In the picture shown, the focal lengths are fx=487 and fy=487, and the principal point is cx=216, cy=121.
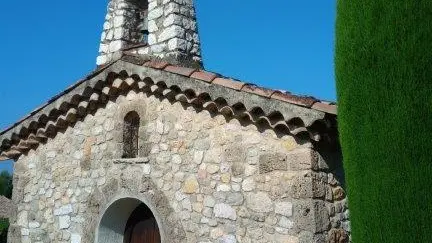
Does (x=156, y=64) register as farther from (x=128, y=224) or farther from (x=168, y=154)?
(x=128, y=224)

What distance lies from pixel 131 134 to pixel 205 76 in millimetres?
1681

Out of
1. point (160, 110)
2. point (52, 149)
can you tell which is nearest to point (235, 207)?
point (160, 110)

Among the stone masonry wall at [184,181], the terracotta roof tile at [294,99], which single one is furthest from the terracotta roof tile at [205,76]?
the terracotta roof tile at [294,99]

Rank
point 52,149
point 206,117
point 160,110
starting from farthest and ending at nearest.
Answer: point 52,149, point 160,110, point 206,117

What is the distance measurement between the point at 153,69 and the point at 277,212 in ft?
7.11

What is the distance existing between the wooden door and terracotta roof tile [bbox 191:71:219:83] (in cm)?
213

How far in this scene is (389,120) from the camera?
3.12 metres

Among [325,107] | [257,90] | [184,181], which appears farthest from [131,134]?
[325,107]

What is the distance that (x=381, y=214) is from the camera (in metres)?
3.14

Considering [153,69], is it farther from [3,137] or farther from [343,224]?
[3,137]

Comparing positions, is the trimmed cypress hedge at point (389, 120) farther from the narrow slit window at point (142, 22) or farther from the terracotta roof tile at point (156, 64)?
the narrow slit window at point (142, 22)

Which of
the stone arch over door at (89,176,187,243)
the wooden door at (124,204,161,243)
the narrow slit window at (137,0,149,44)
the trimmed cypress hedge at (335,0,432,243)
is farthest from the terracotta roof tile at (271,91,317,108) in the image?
the narrow slit window at (137,0,149,44)

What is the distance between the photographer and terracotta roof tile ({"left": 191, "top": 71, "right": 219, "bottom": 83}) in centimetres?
498

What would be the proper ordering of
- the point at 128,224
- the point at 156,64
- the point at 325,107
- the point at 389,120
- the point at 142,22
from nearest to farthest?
the point at 389,120 < the point at 325,107 < the point at 156,64 < the point at 128,224 < the point at 142,22
